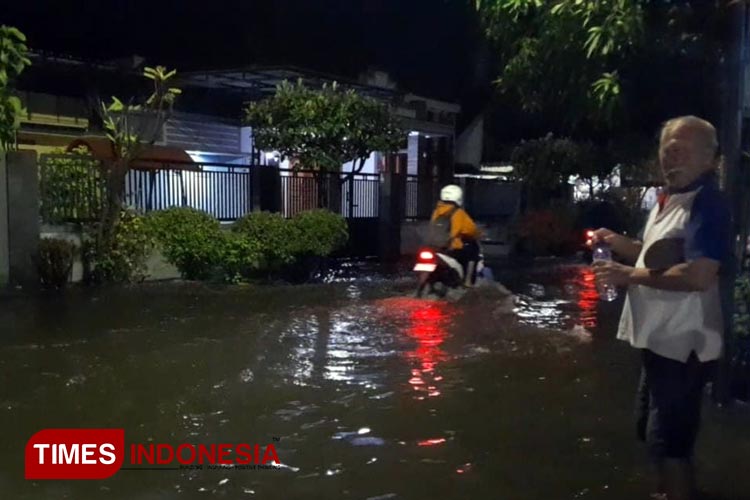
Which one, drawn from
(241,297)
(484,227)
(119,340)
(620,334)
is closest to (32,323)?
(119,340)

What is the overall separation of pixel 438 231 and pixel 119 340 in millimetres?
4319

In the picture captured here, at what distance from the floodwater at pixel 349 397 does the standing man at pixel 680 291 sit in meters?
0.91

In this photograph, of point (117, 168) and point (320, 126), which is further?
point (320, 126)

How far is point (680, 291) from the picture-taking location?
3508mm

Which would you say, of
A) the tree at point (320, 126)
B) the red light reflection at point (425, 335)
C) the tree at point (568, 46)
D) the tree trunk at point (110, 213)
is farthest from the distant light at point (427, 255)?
the tree at point (320, 126)

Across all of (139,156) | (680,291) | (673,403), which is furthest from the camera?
(139,156)

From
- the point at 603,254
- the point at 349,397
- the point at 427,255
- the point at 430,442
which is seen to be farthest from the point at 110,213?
the point at 603,254

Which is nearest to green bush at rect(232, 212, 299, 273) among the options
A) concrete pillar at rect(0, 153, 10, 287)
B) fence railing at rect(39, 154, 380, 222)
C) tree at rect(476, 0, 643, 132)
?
fence railing at rect(39, 154, 380, 222)

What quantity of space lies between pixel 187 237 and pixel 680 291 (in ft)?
35.0

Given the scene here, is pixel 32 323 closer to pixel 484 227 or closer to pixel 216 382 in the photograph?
pixel 216 382

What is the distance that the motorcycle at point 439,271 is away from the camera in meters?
11.0

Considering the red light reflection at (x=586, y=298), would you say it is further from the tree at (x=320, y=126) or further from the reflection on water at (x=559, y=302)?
the tree at (x=320, y=126)

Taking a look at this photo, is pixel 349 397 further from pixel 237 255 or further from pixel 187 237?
pixel 187 237

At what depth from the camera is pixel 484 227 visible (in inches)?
883
